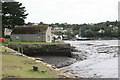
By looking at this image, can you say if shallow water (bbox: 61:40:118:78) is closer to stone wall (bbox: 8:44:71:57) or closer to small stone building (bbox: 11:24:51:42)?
stone wall (bbox: 8:44:71:57)

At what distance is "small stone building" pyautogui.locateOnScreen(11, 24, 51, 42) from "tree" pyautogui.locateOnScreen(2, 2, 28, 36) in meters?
1.43

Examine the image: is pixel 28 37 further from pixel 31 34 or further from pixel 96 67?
pixel 96 67

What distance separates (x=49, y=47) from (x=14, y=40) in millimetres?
13322

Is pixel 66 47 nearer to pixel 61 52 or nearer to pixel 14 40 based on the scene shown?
pixel 61 52

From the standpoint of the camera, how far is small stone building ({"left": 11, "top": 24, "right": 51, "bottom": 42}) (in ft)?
220

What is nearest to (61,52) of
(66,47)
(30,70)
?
(66,47)

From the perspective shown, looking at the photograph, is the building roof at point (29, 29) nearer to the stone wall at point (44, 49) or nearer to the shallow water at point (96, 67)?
the stone wall at point (44, 49)

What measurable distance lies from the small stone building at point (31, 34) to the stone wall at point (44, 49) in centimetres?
980

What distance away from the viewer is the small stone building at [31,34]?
67062mm

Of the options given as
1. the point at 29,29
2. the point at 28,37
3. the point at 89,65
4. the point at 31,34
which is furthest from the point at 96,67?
the point at 29,29

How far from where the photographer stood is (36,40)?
67.5m

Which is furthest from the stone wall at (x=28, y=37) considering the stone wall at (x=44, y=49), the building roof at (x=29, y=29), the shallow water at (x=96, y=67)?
the shallow water at (x=96, y=67)

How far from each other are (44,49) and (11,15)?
567 inches

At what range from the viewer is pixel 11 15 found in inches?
2657
